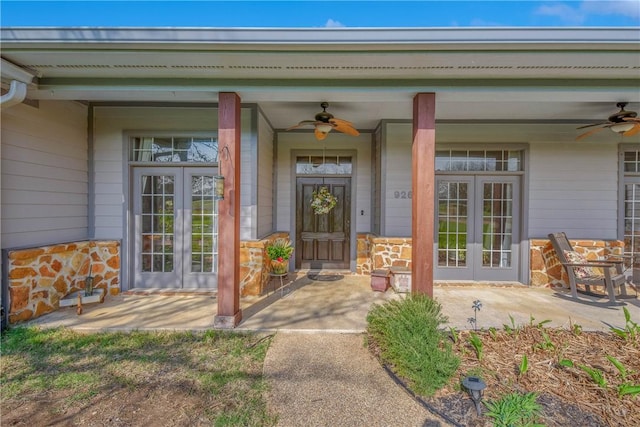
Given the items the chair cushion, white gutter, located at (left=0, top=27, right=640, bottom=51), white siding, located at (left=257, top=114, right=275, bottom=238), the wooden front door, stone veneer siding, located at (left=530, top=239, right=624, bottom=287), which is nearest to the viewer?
white gutter, located at (left=0, top=27, right=640, bottom=51)

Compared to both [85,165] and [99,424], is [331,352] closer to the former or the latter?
[99,424]

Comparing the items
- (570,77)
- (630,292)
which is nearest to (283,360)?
(570,77)

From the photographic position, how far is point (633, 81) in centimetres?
313

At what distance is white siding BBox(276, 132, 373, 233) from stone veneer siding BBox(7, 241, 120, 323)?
281 cm

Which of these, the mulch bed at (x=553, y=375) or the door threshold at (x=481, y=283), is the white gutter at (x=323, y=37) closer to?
the mulch bed at (x=553, y=375)

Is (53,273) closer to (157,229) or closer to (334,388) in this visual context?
(157,229)

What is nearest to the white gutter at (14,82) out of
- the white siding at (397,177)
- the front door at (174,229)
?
the front door at (174,229)

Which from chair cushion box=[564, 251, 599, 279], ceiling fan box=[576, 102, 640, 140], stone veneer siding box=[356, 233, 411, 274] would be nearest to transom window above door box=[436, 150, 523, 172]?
ceiling fan box=[576, 102, 640, 140]

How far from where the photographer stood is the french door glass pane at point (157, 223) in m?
4.66

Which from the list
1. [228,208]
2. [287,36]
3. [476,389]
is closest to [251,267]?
[228,208]

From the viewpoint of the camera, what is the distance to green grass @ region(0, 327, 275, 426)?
7.16ft

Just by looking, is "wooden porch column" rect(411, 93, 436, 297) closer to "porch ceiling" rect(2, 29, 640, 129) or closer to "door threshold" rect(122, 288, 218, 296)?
"porch ceiling" rect(2, 29, 640, 129)

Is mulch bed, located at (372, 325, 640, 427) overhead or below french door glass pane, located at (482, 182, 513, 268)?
below

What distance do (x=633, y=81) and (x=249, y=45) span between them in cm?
395
